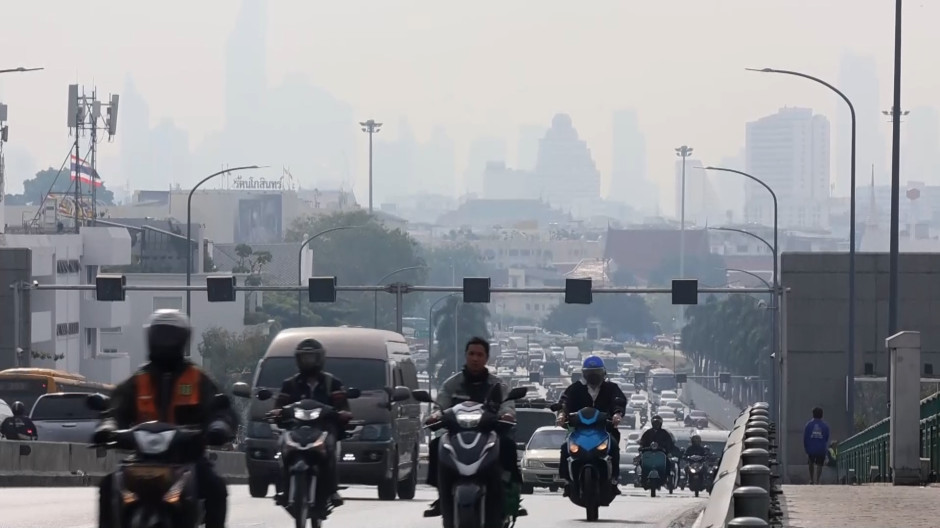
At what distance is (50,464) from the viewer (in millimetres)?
31328

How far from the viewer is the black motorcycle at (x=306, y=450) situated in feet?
50.6

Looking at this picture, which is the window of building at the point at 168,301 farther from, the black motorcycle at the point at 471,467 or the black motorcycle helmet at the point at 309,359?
the black motorcycle at the point at 471,467

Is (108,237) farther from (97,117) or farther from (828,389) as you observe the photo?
(828,389)

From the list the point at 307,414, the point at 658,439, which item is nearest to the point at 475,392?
the point at 307,414

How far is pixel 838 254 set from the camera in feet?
197

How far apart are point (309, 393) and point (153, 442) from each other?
17.2 ft

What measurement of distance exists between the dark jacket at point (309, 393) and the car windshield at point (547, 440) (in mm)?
21874

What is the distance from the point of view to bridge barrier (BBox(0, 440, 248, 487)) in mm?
29581

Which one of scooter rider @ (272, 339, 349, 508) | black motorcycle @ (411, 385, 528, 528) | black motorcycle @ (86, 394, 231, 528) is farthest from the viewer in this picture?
scooter rider @ (272, 339, 349, 508)

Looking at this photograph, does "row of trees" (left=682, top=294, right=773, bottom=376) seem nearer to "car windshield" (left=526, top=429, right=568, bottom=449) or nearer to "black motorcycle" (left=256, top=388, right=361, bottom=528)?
"car windshield" (left=526, top=429, right=568, bottom=449)

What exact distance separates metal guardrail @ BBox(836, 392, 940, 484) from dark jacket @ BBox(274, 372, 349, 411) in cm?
1358

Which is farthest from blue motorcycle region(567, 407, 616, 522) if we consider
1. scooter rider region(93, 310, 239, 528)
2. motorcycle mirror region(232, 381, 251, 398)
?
scooter rider region(93, 310, 239, 528)

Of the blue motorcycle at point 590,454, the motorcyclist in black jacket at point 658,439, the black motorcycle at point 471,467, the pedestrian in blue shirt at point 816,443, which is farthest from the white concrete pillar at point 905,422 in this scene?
the black motorcycle at point 471,467

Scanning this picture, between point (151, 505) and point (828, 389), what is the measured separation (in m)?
52.5
